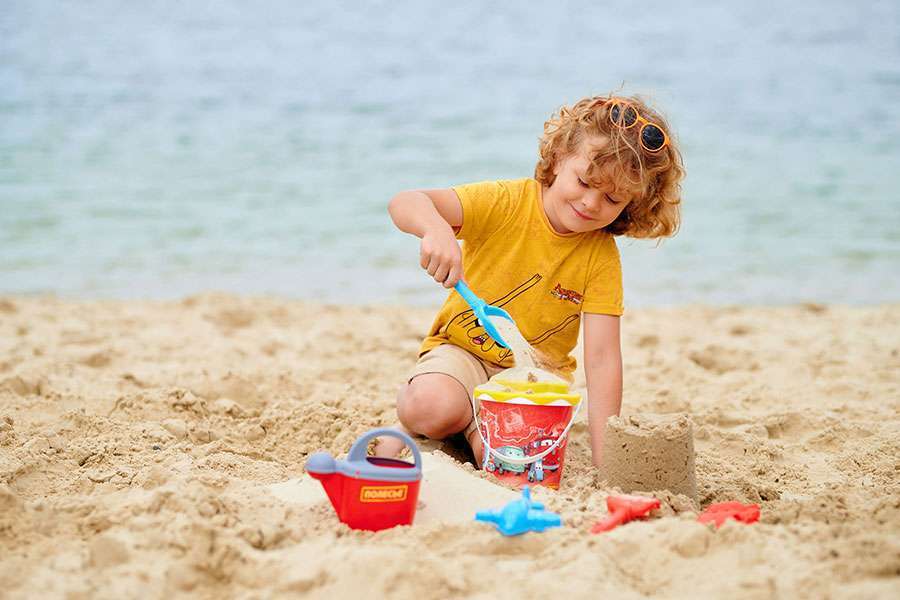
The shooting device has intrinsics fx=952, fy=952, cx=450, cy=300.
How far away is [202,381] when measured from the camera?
3.43m

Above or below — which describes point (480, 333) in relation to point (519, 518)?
above

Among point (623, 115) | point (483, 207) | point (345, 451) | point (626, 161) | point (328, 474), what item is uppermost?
point (623, 115)

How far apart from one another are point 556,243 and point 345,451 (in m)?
0.88

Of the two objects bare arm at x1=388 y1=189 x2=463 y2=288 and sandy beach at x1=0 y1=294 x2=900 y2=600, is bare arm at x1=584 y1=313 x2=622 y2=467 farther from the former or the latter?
bare arm at x1=388 y1=189 x2=463 y2=288

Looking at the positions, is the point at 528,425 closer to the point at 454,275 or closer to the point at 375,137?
the point at 454,275

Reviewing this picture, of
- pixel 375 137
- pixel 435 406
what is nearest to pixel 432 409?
pixel 435 406

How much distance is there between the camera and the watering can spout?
1.92 metres

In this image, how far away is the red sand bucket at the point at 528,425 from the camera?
2406 millimetres

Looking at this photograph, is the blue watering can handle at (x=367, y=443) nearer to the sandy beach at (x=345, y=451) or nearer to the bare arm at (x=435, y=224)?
the sandy beach at (x=345, y=451)

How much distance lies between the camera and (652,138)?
2.66m

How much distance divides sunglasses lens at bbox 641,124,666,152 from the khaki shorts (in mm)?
808

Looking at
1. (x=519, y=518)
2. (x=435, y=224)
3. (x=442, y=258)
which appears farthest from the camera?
(x=435, y=224)

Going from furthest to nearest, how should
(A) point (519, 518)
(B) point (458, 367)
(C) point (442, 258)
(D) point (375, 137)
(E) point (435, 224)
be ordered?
(D) point (375, 137)
(B) point (458, 367)
(E) point (435, 224)
(C) point (442, 258)
(A) point (519, 518)

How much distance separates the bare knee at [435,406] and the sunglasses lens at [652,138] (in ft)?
2.83
